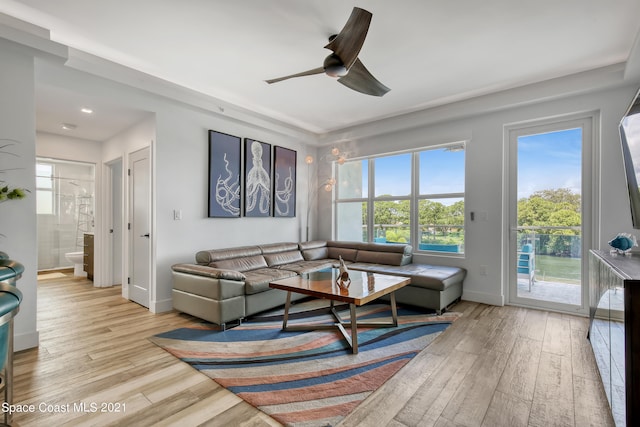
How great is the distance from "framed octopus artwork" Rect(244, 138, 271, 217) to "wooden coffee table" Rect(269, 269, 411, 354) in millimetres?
1784

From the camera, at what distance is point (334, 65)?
2271 millimetres

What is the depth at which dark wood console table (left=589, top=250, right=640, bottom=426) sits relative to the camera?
4.80 ft

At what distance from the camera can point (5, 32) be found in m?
2.43

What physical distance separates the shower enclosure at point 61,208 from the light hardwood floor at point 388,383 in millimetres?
4096

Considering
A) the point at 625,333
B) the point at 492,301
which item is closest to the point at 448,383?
the point at 625,333

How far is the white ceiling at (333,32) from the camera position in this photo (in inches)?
91.7

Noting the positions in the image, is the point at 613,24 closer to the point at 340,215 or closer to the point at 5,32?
the point at 340,215

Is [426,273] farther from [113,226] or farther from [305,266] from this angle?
[113,226]

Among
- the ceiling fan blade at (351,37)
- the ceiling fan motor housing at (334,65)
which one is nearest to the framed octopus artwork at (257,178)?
the ceiling fan motor housing at (334,65)

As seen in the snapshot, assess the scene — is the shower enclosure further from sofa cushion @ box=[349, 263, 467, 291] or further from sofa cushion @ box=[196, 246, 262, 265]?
sofa cushion @ box=[349, 263, 467, 291]

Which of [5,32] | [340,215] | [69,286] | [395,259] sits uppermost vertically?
[5,32]

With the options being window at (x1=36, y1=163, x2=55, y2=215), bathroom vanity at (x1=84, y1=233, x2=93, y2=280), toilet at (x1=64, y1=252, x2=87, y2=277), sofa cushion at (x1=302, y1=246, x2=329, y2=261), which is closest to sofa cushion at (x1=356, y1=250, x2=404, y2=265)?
sofa cushion at (x1=302, y1=246, x2=329, y2=261)

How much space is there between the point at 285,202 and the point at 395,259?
2.11 m

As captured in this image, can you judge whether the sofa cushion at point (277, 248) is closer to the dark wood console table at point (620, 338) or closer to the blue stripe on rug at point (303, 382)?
the blue stripe on rug at point (303, 382)
